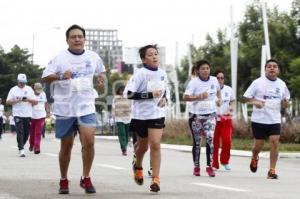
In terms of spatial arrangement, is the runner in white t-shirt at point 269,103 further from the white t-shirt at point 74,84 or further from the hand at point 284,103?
the white t-shirt at point 74,84

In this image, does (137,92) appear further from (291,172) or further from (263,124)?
(291,172)

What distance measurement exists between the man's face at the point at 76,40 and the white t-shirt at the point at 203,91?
3943 millimetres

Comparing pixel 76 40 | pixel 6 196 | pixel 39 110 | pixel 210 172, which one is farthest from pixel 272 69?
pixel 39 110

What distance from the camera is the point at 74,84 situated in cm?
1005

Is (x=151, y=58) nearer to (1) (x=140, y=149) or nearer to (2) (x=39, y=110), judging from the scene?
(1) (x=140, y=149)

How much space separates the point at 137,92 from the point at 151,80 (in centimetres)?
25

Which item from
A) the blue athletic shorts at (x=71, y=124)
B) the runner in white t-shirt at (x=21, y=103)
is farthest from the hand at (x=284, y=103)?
the runner in white t-shirt at (x=21, y=103)

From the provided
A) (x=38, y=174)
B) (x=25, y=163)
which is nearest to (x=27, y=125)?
(x=25, y=163)

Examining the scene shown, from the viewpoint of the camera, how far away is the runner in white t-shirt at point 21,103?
62.2 ft

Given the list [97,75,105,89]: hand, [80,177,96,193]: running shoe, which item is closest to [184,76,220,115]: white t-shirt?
[97,75,105,89]: hand

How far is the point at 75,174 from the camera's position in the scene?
43.4 ft

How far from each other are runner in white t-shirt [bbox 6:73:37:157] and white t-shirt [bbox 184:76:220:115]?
20.1ft

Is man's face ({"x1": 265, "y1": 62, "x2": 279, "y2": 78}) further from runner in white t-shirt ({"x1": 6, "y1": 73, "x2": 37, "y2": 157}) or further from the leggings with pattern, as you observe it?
runner in white t-shirt ({"x1": 6, "y1": 73, "x2": 37, "y2": 157})

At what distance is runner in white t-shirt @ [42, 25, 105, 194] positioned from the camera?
1000 centimetres
